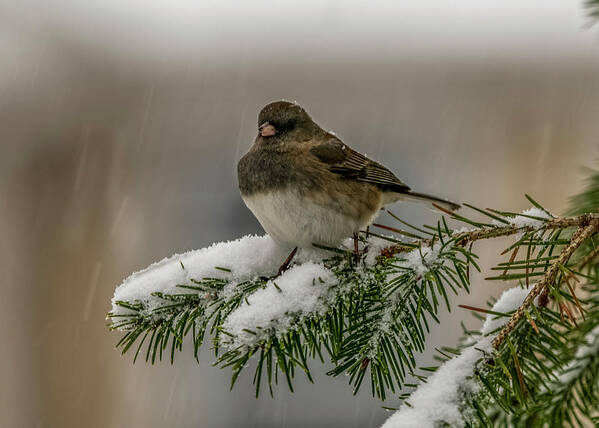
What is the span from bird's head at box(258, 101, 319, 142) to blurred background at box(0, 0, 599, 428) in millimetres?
1888

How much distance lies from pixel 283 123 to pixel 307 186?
33 cm

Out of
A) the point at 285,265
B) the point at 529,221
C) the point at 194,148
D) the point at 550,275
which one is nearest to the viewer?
the point at 550,275

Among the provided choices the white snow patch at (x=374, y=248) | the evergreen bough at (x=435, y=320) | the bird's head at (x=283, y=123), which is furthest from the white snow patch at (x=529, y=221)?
the bird's head at (x=283, y=123)

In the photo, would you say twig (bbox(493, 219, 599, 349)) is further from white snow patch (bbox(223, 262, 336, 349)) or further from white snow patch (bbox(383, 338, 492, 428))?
white snow patch (bbox(223, 262, 336, 349))

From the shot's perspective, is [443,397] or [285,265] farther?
[285,265]

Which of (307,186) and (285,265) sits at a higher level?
(307,186)

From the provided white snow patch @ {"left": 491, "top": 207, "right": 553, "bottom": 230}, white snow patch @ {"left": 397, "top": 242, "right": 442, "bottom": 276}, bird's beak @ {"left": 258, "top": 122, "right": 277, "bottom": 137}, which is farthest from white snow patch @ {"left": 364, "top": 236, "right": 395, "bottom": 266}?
bird's beak @ {"left": 258, "top": 122, "right": 277, "bottom": 137}

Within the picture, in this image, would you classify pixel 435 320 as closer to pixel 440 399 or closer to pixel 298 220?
pixel 440 399

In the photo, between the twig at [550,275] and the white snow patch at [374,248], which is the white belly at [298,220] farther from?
the twig at [550,275]

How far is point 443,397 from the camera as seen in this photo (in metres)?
0.77

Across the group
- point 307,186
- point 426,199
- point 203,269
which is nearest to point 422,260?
point 203,269

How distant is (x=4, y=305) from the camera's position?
3996 millimetres

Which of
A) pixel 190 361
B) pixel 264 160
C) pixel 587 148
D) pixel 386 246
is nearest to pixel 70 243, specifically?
pixel 190 361

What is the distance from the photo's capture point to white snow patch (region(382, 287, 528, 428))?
2.43ft
